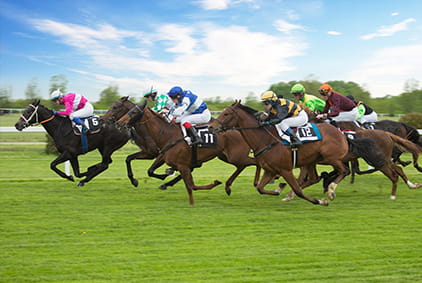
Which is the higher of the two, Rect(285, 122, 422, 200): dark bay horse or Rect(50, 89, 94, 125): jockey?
Rect(50, 89, 94, 125): jockey

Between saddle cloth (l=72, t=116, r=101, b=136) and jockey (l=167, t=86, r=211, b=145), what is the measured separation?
2.07 metres

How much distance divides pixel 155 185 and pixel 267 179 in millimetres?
2707

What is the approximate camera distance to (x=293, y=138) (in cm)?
650

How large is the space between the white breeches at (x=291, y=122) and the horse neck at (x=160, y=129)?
145cm

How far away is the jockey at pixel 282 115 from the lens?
Answer: 6.43 meters

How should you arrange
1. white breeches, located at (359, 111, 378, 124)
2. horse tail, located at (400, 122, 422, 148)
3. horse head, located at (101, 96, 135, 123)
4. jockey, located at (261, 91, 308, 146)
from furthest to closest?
1. horse tail, located at (400, 122, 422, 148)
2. white breeches, located at (359, 111, 378, 124)
3. horse head, located at (101, 96, 135, 123)
4. jockey, located at (261, 91, 308, 146)

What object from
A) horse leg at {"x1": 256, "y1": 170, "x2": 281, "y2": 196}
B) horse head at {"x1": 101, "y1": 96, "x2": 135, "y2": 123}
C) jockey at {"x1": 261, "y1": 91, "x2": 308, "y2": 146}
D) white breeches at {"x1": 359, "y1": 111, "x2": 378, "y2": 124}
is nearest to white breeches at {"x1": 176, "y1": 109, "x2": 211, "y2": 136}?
jockey at {"x1": 261, "y1": 91, "x2": 308, "y2": 146}

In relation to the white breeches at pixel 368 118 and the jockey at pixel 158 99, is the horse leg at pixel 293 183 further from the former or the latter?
the white breeches at pixel 368 118

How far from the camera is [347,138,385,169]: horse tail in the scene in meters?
7.24

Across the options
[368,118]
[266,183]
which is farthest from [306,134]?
[368,118]

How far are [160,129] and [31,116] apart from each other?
259 centimetres

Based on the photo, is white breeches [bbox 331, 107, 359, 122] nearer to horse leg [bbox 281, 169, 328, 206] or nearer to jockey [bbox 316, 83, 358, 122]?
jockey [bbox 316, 83, 358, 122]

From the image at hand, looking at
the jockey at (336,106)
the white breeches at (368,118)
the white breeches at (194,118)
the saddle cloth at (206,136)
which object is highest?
the jockey at (336,106)

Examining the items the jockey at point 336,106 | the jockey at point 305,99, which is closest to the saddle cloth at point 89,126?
the jockey at point 305,99
